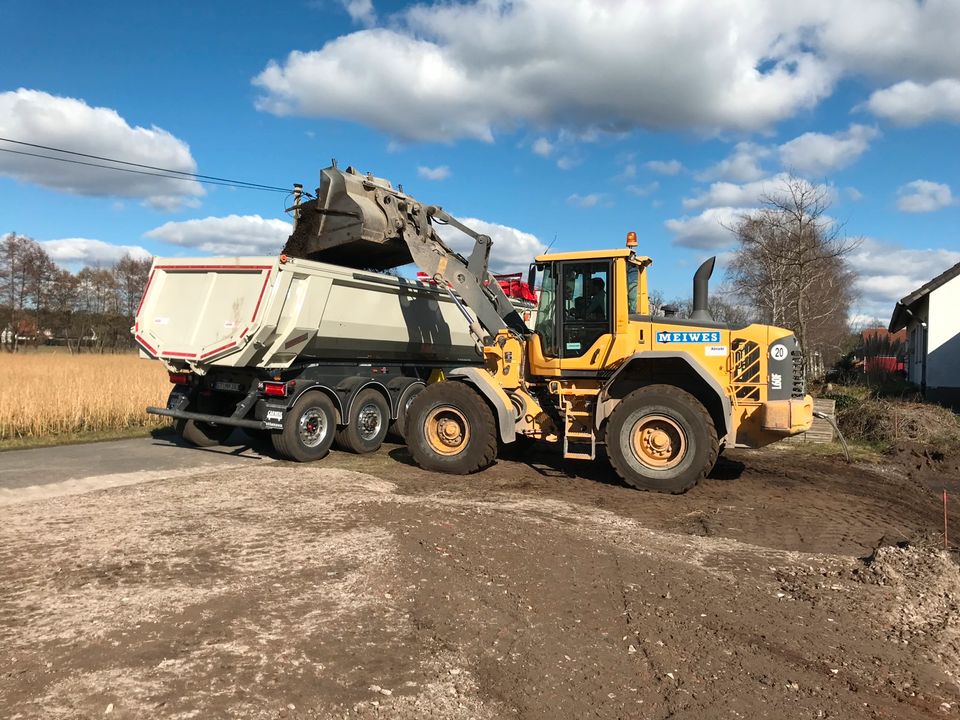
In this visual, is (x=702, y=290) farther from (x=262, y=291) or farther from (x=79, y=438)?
(x=79, y=438)

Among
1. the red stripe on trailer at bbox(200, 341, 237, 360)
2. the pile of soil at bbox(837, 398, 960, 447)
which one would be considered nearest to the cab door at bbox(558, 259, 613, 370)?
the red stripe on trailer at bbox(200, 341, 237, 360)

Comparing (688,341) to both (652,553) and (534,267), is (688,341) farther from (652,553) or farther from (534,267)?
(652,553)

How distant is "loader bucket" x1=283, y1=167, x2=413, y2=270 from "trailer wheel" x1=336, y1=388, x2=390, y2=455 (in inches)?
89.7

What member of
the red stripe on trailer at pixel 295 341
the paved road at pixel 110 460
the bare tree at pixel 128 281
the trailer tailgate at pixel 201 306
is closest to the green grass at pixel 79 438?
the paved road at pixel 110 460

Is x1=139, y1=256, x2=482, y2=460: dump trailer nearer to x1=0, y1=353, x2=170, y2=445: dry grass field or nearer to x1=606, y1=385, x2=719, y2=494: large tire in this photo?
x1=606, y1=385, x2=719, y2=494: large tire

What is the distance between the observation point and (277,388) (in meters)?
9.21

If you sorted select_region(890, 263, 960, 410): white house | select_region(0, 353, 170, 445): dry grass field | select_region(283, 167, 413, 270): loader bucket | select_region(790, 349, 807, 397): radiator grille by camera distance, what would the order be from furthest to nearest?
select_region(890, 263, 960, 410): white house, select_region(0, 353, 170, 445): dry grass field, select_region(283, 167, 413, 270): loader bucket, select_region(790, 349, 807, 397): radiator grille

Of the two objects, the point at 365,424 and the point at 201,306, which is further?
the point at 365,424

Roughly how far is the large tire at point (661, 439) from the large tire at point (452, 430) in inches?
65.8

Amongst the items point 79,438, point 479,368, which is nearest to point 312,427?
point 479,368

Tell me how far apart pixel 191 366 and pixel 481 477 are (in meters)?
4.42

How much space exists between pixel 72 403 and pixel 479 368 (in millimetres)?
8554

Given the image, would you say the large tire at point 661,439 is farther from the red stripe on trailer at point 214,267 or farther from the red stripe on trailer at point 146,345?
the red stripe on trailer at point 146,345

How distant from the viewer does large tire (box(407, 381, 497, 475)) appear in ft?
28.9
